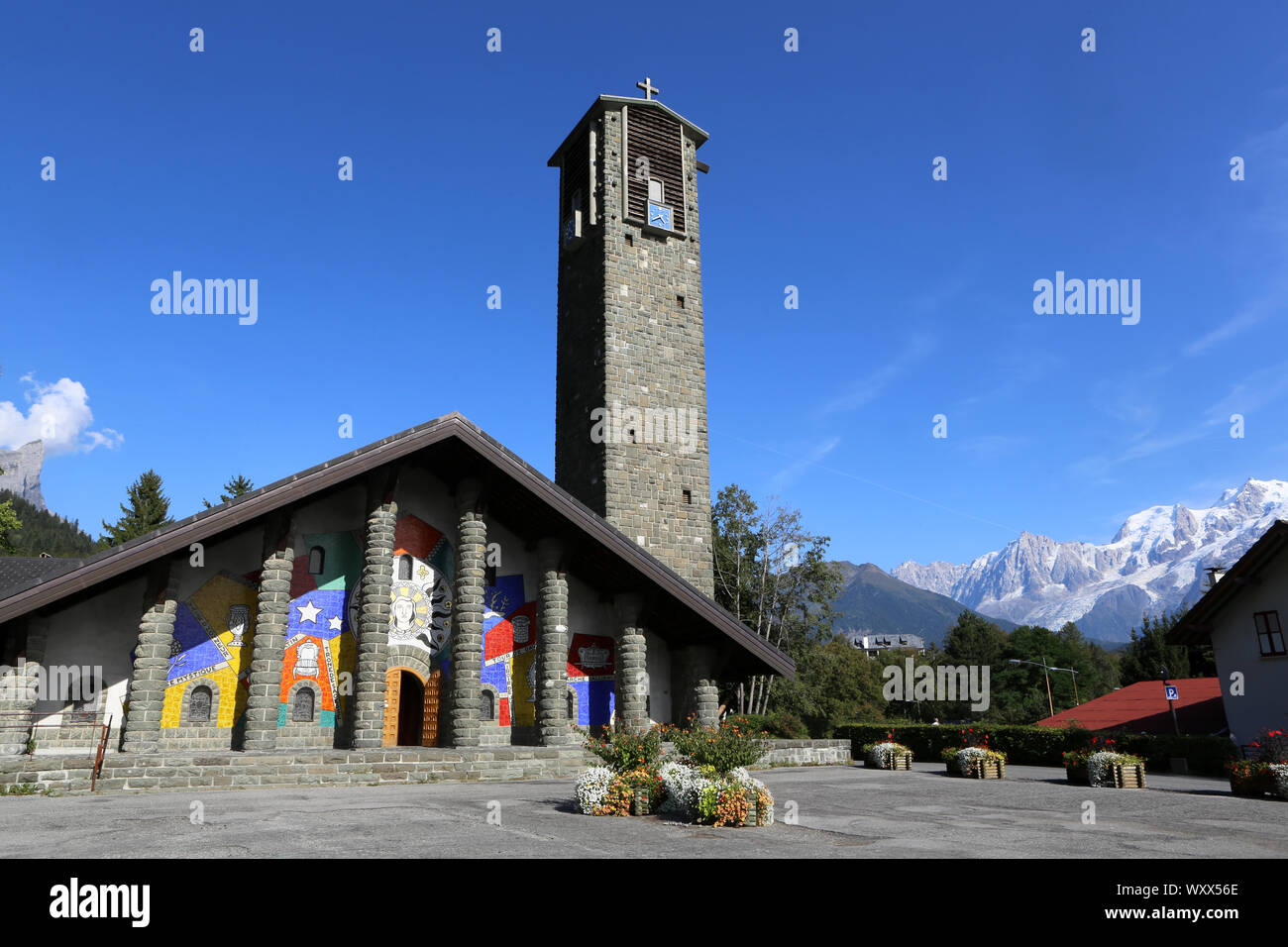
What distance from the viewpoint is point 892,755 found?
79.5 feet

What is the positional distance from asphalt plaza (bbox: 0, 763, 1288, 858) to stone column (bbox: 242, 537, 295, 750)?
2.55m

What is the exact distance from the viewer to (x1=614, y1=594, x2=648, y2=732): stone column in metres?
22.6

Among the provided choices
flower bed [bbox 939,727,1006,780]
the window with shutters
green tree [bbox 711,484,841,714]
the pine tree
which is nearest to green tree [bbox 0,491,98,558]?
the pine tree

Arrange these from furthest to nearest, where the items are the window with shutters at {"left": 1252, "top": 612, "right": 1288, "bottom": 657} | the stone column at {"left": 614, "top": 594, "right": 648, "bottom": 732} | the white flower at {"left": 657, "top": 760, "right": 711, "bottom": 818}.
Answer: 1. the window with shutters at {"left": 1252, "top": 612, "right": 1288, "bottom": 657}
2. the stone column at {"left": 614, "top": 594, "right": 648, "bottom": 732}
3. the white flower at {"left": 657, "top": 760, "right": 711, "bottom": 818}

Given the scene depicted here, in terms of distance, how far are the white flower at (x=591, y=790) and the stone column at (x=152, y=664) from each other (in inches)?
416

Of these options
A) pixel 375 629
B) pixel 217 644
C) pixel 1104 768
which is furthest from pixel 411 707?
pixel 1104 768

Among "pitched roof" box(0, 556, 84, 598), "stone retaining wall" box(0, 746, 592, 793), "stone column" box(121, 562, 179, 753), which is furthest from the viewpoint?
"pitched roof" box(0, 556, 84, 598)

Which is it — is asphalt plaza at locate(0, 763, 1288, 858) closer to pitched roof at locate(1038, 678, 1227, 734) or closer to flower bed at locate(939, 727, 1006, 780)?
flower bed at locate(939, 727, 1006, 780)

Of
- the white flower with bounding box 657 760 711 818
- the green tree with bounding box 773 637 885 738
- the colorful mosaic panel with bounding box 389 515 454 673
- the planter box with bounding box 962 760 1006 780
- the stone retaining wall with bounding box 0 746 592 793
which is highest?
the colorful mosaic panel with bounding box 389 515 454 673

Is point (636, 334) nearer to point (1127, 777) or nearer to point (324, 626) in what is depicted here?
point (324, 626)

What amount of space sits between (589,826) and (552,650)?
1077 cm

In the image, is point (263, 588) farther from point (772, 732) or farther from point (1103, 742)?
point (772, 732)

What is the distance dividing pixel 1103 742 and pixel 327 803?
2111 cm

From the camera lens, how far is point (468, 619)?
20.7 meters
